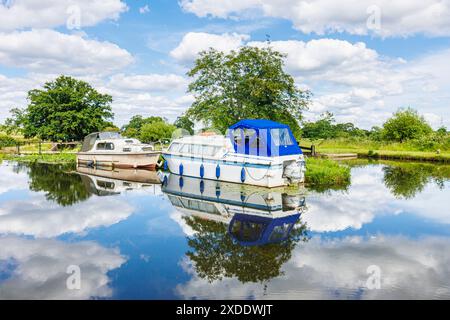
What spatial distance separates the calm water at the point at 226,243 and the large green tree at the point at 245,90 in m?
12.4

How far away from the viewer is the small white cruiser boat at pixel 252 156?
1705 centimetres

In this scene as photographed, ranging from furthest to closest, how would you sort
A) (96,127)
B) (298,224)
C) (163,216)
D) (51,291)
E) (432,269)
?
(96,127), (163,216), (298,224), (432,269), (51,291)

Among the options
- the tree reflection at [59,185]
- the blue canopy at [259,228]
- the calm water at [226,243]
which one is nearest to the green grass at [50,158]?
the tree reflection at [59,185]

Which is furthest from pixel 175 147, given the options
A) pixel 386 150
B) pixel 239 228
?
pixel 386 150

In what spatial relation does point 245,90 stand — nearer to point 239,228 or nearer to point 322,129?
point 239,228

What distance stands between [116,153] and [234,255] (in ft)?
66.4

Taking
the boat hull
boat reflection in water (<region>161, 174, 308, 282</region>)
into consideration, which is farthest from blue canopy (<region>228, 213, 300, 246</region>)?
the boat hull

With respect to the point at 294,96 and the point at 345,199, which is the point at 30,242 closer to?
the point at 345,199

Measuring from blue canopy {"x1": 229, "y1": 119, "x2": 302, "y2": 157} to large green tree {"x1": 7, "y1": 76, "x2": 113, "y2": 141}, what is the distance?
31060 millimetres

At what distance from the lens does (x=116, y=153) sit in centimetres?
2678

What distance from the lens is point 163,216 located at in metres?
12.4

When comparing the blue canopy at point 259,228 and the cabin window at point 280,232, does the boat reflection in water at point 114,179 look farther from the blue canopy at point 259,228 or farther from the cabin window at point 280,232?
the cabin window at point 280,232
